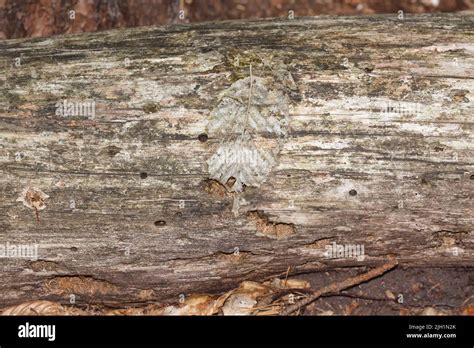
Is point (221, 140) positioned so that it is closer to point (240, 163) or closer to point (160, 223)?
point (240, 163)

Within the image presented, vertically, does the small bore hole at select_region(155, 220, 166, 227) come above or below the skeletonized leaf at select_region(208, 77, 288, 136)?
below

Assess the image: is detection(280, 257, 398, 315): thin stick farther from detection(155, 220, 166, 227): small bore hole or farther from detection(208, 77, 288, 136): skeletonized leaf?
detection(208, 77, 288, 136): skeletonized leaf

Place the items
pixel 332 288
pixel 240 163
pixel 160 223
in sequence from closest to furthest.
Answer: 1. pixel 240 163
2. pixel 160 223
3. pixel 332 288

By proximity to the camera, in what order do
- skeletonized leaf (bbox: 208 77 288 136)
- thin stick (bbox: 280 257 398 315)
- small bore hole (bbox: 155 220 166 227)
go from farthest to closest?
thin stick (bbox: 280 257 398 315), small bore hole (bbox: 155 220 166 227), skeletonized leaf (bbox: 208 77 288 136)

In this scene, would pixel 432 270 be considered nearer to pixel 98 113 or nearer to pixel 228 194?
pixel 228 194

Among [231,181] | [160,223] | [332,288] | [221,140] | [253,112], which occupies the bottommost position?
[332,288]

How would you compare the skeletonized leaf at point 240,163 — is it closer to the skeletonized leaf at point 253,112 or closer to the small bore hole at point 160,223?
the skeletonized leaf at point 253,112

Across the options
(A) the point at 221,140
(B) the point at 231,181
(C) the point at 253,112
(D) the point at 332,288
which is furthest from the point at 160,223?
(D) the point at 332,288

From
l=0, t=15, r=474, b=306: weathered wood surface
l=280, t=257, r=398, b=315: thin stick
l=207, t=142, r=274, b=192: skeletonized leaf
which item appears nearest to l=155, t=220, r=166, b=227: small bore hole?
l=0, t=15, r=474, b=306: weathered wood surface
